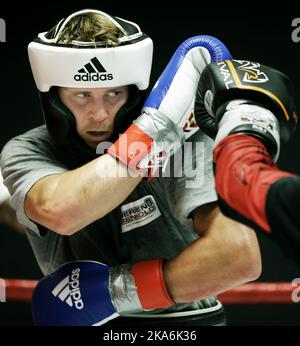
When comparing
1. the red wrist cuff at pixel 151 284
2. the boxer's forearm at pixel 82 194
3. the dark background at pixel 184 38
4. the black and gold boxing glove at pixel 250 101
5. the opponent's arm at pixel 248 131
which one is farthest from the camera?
the dark background at pixel 184 38

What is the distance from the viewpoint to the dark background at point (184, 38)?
2.75m

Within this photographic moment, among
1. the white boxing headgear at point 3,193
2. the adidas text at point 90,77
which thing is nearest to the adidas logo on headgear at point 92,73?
the adidas text at point 90,77

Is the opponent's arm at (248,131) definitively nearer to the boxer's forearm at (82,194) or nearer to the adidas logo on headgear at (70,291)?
the boxer's forearm at (82,194)

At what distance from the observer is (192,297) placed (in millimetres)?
1783

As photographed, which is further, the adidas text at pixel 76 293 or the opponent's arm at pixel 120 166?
the adidas text at pixel 76 293

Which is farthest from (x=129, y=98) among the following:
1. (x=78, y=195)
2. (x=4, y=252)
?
(x=4, y=252)

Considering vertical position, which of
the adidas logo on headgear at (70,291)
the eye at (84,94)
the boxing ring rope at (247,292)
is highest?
the eye at (84,94)

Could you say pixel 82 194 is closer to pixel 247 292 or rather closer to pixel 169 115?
pixel 169 115

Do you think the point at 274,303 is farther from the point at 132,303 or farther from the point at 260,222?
the point at 260,222

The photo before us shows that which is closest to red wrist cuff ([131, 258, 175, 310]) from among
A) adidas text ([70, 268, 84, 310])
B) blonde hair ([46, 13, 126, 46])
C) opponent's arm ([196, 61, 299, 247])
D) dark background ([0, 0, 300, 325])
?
adidas text ([70, 268, 84, 310])

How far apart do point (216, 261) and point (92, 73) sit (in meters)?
0.53

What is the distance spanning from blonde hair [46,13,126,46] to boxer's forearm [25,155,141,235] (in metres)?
0.31

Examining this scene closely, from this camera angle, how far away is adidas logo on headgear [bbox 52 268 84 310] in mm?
1836

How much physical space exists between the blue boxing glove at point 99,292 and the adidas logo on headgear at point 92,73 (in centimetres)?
45
